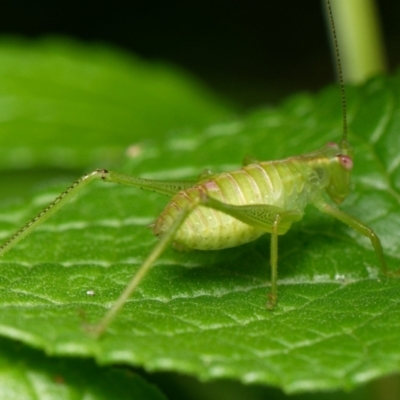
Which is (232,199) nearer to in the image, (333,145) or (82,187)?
(82,187)

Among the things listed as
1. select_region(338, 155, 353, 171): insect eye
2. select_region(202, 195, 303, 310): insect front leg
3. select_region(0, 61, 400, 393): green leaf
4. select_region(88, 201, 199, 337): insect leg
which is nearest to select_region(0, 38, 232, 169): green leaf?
select_region(0, 61, 400, 393): green leaf

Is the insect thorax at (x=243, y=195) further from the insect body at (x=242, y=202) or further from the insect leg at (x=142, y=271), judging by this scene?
the insect leg at (x=142, y=271)

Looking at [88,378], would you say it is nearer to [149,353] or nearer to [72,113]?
[149,353]

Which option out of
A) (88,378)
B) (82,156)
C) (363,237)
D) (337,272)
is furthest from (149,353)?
(82,156)

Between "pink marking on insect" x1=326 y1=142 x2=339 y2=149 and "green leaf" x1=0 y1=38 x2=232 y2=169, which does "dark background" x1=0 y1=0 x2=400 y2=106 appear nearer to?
"green leaf" x1=0 y1=38 x2=232 y2=169

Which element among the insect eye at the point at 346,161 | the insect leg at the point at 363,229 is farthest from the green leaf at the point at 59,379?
the insect eye at the point at 346,161

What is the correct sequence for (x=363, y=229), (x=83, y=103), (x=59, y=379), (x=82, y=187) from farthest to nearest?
(x=83, y=103) → (x=363, y=229) → (x=82, y=187) → (x=59, y=379)

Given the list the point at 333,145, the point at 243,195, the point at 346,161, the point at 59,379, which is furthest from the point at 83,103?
the point at 59,379
